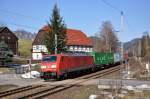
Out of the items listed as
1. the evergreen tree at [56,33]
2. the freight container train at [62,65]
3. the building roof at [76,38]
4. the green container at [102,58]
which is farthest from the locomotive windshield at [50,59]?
the building roof at [76,38]

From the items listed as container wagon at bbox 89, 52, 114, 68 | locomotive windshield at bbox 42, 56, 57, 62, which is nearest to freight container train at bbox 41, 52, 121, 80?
locomotive windshield at bbox 42, 56, 57, 62

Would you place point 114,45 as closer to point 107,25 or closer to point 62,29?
point 107,25

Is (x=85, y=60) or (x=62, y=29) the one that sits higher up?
(x=62, y=29)

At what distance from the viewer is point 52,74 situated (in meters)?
31.6

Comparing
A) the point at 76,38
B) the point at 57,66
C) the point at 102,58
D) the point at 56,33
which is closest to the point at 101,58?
the point at 102,58

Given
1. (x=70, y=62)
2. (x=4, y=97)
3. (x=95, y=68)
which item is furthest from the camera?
(x=95, y=68)

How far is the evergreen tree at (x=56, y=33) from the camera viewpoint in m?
56.6

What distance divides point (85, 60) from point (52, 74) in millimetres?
10154

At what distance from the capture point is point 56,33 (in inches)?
2275

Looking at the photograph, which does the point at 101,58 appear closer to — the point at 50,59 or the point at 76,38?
the point at 50,59

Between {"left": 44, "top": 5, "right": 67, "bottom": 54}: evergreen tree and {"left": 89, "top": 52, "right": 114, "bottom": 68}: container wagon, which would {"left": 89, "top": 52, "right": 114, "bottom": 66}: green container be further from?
{"left": 44, "top": 5, "right": 67, "bottom": 54}: evergreen tree

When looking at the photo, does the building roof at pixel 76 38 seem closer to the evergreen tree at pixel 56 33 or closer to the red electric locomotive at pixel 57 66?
the evergreen tree at pixel 56 33

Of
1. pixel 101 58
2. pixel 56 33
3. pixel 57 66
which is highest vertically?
pixel 56 33

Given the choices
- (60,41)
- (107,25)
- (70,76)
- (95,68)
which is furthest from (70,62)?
(107,25)
